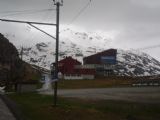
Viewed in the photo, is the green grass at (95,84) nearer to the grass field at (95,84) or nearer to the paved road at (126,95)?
the grass field at (95,84)

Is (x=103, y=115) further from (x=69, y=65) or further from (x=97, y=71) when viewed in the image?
(x=97, y=71)

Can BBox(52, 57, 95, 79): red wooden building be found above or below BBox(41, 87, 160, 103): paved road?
above

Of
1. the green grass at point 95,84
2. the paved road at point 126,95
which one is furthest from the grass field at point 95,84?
the paved road at point 126,95

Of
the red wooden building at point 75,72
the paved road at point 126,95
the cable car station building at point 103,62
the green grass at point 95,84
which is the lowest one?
the paved road at point 126,95

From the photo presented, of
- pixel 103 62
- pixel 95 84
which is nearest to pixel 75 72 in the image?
pixel 103 62

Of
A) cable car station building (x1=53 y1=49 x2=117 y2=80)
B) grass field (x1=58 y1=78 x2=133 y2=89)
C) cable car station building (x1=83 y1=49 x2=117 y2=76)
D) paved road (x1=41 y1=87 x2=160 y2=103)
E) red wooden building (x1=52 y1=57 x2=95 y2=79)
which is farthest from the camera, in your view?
cable car station building (x1=83 y1=49 x2=117 y2=76)

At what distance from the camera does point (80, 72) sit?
139750mm

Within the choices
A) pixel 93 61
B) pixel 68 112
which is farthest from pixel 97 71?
pixel 68 112

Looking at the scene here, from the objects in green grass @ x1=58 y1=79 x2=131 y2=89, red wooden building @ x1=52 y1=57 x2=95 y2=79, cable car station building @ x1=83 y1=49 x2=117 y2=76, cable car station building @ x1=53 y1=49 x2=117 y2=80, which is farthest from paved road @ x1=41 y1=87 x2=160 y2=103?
cable car station building @ x1=83 y1=49 x2=117 y2=76

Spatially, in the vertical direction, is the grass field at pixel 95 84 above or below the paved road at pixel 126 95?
above

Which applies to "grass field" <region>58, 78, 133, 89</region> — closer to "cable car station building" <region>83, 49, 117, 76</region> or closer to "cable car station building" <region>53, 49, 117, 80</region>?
"cable car station building" <region>53, 49, 117, 80</region>

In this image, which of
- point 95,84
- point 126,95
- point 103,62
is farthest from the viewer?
point 103,62

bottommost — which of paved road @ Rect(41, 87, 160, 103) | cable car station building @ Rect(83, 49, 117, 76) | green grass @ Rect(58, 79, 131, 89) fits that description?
paved road @ Rect(41, 87, 160, 103)

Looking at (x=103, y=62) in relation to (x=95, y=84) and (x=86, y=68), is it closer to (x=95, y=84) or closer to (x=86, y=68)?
(x=86, y=68)
